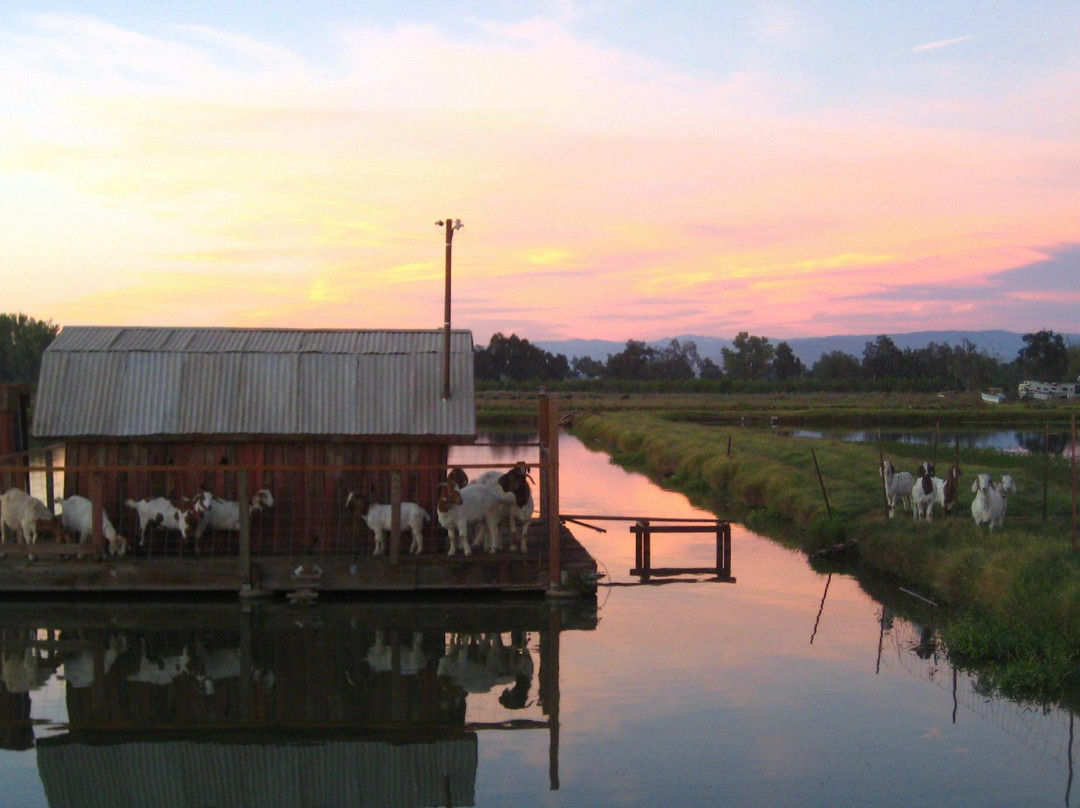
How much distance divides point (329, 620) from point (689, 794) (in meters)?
7.54

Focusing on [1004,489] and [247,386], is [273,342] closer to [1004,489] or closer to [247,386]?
[247,386]

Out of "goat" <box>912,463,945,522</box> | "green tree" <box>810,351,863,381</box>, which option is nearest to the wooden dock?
"goat" <box>912,463,945,522</box>

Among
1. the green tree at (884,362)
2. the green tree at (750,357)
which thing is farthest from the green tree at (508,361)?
the green tree at (884,362)

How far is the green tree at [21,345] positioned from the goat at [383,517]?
60988 millimetres

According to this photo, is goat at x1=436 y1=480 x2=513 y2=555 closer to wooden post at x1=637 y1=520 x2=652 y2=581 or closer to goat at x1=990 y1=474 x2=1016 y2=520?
wooden post at x1=637 y1=520 x2=652 y2=581

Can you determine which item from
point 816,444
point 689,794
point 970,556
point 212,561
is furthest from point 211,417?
point 816,444

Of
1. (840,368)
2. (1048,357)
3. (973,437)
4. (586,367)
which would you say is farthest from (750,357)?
Answer: (973,437)

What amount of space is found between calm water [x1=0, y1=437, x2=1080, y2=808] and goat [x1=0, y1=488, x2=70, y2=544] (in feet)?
4.14

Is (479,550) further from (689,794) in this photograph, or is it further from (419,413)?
(689,794)

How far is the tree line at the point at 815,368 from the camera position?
109000 mm

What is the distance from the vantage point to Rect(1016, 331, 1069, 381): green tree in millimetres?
125375

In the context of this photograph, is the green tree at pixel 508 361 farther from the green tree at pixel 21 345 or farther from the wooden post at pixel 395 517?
the wooden post at pixel 395 517

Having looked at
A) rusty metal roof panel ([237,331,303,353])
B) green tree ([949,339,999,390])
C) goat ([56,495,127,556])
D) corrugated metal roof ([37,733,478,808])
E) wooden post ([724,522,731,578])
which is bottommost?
corrugated metal roof ([37,733,478,808])

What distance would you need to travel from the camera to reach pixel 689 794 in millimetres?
10078
